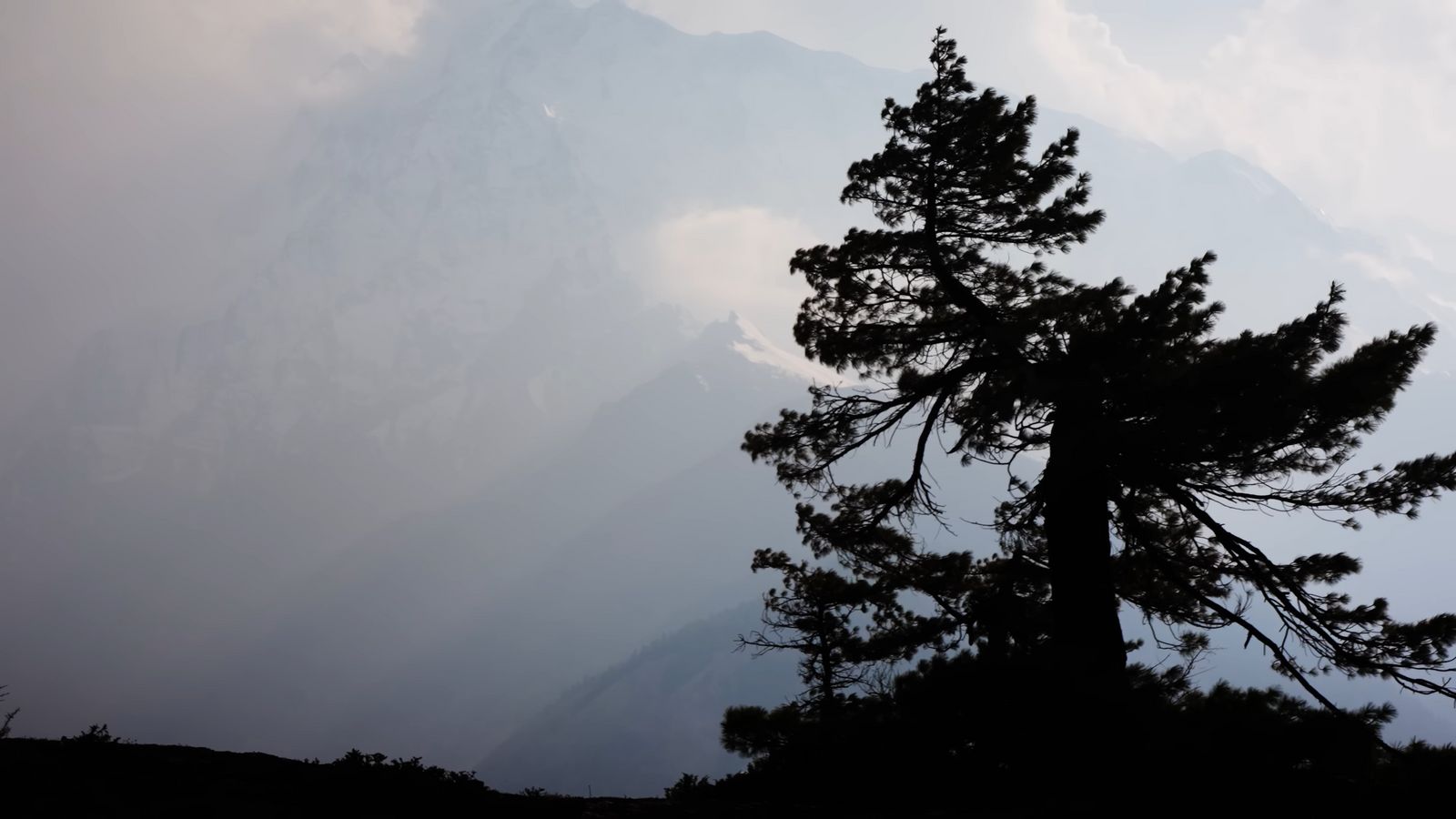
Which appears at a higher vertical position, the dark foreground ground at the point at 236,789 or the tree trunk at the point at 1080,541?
the tree trunk at the point at 1080,541

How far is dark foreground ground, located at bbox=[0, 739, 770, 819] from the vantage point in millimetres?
5788

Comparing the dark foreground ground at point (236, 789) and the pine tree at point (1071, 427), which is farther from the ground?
the pine tree at point (1071, 427)

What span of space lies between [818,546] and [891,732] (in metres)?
5.14

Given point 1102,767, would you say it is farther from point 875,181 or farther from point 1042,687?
point 875,181

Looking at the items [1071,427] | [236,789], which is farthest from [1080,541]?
[236,789]

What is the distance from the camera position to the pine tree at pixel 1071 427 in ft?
31.1

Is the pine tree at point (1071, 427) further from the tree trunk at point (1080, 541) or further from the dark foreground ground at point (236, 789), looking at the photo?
the dark foreground ground at point (236, 789)

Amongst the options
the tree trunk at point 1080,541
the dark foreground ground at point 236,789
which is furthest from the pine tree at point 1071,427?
the dark foreground ground at point 236,789

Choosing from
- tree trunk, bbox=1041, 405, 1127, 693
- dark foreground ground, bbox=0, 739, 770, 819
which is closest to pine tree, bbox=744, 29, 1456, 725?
tree trunk, bbox=1041, 405, 1127, 693

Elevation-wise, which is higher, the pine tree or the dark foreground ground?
the pine tree

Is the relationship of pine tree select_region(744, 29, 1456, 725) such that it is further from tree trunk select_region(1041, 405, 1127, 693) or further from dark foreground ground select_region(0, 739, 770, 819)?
dark foreground ground select_region(0, 739, 770, 819)

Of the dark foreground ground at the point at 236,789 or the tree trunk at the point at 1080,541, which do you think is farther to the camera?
the tree trunk at the point at 1080,541

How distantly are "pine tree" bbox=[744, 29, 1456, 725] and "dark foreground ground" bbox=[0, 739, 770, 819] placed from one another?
5.88m

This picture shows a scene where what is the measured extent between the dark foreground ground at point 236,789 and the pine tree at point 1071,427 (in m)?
5.88
